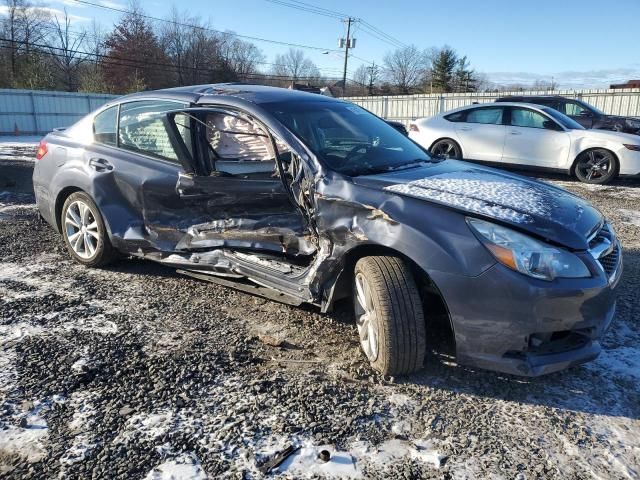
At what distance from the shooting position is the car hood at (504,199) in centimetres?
268

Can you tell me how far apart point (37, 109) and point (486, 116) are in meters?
21.9

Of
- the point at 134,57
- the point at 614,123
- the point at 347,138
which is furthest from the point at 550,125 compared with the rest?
the point at 134,57

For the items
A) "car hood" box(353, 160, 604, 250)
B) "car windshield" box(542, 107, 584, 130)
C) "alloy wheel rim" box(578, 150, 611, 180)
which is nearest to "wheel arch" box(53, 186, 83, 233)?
"car hood" box(353, 160, 604, 250)

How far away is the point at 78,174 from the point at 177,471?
321 cm

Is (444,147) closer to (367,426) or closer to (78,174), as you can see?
(78,174)

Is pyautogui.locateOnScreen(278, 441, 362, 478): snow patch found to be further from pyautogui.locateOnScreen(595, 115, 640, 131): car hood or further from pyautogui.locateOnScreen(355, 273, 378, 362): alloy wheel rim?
pyautogui.locateOnScreen(595, 115, 640, 131): car hood

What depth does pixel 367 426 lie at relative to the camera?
248 centimetres

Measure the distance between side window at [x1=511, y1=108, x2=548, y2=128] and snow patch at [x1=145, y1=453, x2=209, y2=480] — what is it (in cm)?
961

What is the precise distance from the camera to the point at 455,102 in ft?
87.5

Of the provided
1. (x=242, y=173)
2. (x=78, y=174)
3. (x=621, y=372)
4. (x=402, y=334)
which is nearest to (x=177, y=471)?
(x=402, y=334)

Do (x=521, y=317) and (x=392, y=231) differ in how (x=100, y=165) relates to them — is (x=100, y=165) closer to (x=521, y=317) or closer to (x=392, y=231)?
(x=392, y=231)

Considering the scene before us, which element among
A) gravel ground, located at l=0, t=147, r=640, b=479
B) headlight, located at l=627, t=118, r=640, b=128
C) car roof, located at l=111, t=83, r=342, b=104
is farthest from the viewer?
headlight, located at l=627, t=118, r=640, b=128

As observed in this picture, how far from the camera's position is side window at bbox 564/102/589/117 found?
39.8 feet

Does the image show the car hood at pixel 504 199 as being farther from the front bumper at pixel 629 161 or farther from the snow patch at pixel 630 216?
the front bumper at pixel 629 161
